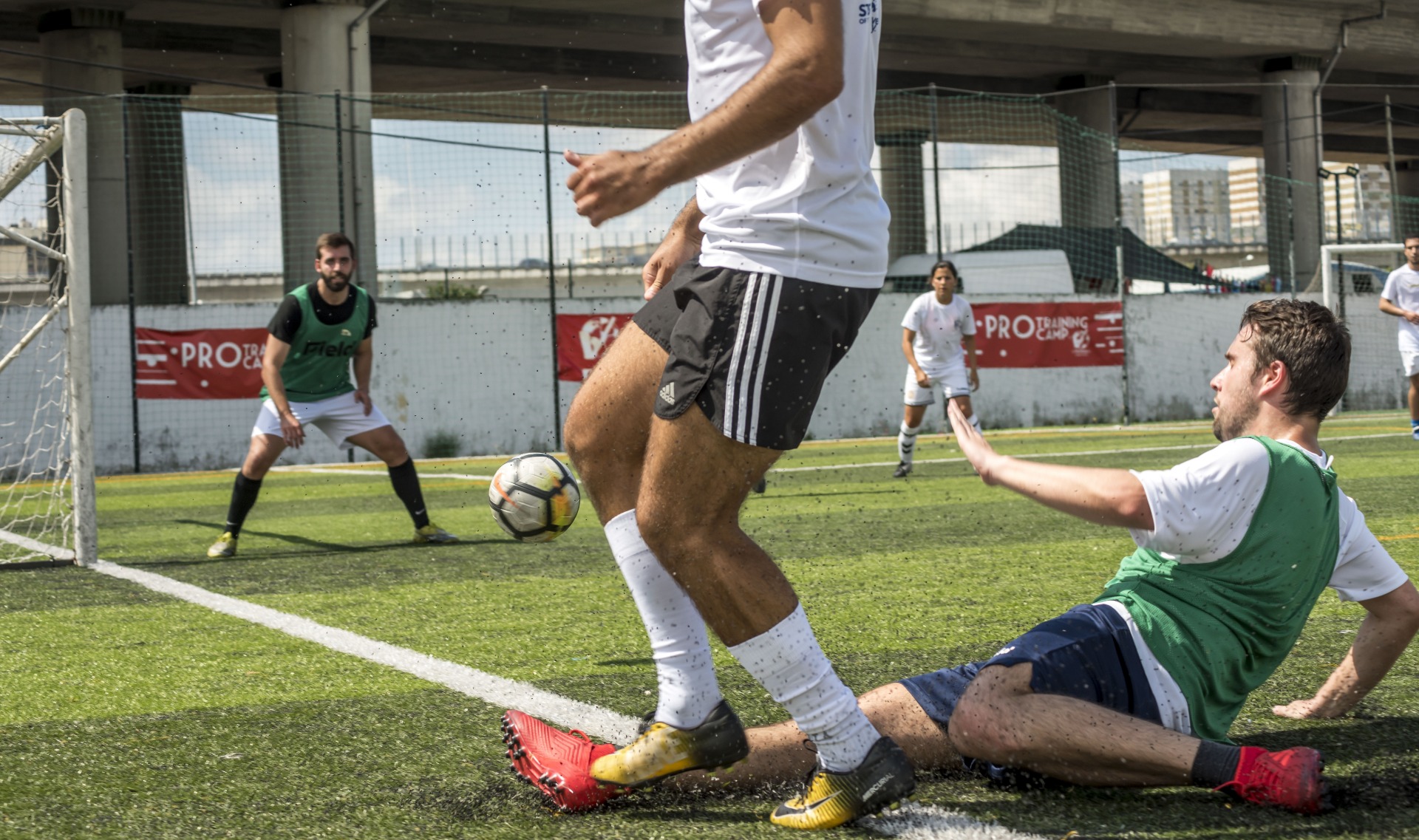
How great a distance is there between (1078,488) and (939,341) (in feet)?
36.3

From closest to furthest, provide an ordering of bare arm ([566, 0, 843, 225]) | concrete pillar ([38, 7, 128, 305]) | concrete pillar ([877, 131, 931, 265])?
bare arm ([566, 0, 843, 225]), concrete pillar ([38, 7, 128, 305]), concrete pillar ([877, 131, 931, 265])

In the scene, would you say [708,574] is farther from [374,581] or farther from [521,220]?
[521,220]

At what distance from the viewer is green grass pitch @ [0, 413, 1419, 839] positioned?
2.76m

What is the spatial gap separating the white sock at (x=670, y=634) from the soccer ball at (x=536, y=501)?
204cm

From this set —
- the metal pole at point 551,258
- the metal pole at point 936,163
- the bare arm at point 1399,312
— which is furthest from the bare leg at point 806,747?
the metal pole at point 936,163

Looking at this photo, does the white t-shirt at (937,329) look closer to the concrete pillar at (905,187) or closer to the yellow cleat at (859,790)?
the concrete pillar at (905,187)

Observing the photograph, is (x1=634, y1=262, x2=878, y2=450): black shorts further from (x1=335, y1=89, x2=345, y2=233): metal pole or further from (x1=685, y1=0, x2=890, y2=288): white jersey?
(x1=335, y1=89, x2=345, y2=233): metal pole

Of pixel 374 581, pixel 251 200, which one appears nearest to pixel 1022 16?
pixel 251 200

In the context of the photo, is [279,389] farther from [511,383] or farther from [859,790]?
[511,383]

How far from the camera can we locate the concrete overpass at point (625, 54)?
21.3m

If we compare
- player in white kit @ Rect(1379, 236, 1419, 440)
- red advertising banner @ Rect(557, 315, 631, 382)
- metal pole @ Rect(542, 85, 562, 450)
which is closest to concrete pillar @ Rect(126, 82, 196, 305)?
metal pole @ Rect(542, 85, 562, 450)

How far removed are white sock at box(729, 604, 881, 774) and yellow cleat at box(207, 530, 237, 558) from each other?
245 inches

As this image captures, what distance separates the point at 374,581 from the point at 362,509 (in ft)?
15.5

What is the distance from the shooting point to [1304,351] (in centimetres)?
271
